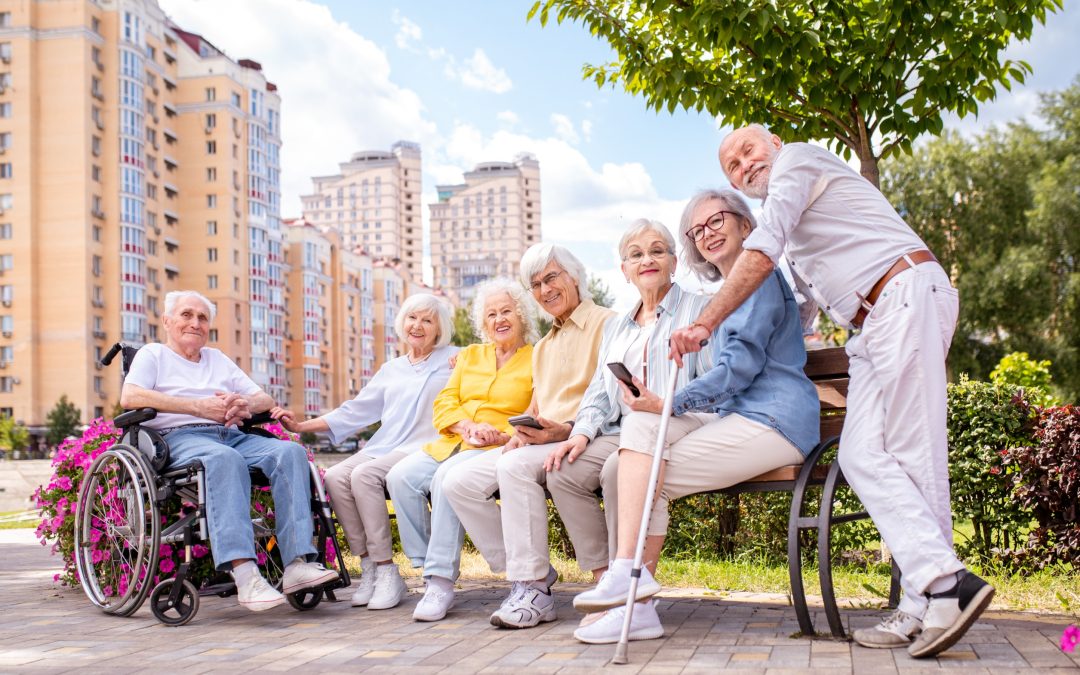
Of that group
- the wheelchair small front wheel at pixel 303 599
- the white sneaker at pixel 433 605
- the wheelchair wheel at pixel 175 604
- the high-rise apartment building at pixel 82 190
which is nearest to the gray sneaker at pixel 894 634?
the white sneaker at pixel 433 605

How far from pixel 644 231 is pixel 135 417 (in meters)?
2.49

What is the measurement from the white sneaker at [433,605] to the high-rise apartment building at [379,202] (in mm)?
159879

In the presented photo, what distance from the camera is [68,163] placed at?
61281 millimetres

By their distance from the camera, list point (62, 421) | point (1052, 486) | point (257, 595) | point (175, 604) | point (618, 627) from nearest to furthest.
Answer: point (618, 627), point (257, 595), point (175, 604), point (1052, 486), point (62, 421)

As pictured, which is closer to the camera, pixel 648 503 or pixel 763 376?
pixel 648 503

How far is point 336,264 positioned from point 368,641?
305ft

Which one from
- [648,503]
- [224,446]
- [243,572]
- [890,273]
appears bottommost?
[243,572]

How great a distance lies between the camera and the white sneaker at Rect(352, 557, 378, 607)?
5.37 metres

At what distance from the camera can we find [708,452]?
4.08m

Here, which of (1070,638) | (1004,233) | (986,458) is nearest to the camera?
(1070,638)

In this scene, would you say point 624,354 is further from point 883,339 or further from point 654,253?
point 883,339

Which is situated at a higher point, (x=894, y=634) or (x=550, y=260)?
(x=550, y=260)

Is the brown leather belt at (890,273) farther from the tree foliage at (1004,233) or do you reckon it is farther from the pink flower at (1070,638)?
the tree foliage at (1004,233)

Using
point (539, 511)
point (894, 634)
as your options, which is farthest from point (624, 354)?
point (894, 634)
